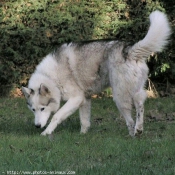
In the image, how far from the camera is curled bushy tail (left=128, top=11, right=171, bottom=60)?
6.81m

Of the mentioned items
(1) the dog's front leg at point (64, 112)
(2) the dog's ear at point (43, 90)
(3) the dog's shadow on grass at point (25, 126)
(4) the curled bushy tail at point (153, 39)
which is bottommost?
(3) the dog's shadow on grass at point (25, 126)

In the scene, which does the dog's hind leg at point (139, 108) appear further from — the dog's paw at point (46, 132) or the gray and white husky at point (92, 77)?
the dog's paw at point (46, 132)

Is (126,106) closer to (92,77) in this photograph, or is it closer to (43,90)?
(92,77)

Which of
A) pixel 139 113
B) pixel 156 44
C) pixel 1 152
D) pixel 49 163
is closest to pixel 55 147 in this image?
pixel 1 152

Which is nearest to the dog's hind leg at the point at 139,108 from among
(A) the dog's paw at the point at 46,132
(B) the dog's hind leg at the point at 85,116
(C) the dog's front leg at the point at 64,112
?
(C) the dog's front leg at the point at 64,112

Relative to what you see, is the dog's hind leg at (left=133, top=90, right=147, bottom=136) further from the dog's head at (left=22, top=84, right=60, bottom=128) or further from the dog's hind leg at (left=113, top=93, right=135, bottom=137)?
the dog's head at (left=22, top=84, right=60, bottom=128)

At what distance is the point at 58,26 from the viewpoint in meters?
12.4

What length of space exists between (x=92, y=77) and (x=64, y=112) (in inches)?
27.0

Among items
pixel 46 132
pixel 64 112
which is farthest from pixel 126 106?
pixel 46 132

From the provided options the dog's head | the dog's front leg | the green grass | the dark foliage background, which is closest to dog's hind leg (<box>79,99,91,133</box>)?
the green grass

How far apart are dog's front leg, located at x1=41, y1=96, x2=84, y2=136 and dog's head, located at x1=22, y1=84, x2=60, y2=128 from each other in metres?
0.18

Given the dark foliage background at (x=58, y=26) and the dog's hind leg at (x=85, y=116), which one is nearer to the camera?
the dog's hind leg at (x=85, y=116)

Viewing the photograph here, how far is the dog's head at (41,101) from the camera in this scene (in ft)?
24.6

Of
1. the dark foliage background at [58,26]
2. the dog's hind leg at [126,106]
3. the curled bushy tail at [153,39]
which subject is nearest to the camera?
the curled bushy tail at [153,39]
